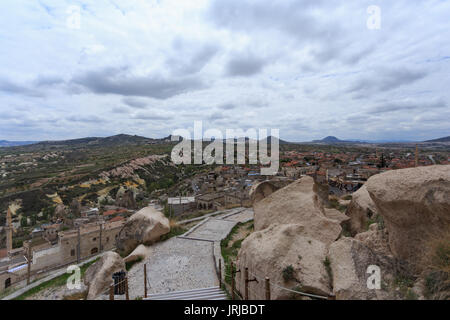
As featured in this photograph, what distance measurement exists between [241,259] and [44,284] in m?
9.84

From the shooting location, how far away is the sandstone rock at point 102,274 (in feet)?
25.9

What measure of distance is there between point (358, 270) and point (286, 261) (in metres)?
1.32

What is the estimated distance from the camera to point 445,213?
13.5ft

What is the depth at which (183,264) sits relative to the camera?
9.13 metres

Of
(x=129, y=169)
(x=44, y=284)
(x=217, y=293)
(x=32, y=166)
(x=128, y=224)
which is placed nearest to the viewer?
(x=217, y=293)

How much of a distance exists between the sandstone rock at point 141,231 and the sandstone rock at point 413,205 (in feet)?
31.9

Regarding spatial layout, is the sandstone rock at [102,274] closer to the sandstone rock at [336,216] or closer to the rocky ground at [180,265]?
the rocky ground at [180,265]

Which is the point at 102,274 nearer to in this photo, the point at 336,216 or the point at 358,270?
the point at 358,270

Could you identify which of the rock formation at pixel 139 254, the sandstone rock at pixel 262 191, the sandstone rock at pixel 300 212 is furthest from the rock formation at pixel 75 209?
the sandstone rock at pixel 300 212

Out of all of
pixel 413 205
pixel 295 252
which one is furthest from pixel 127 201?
pixel 413 205

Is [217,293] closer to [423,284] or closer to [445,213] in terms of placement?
[423,284]

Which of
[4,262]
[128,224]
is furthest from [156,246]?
[4,262]

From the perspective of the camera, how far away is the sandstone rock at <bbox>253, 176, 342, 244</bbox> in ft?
21.7
